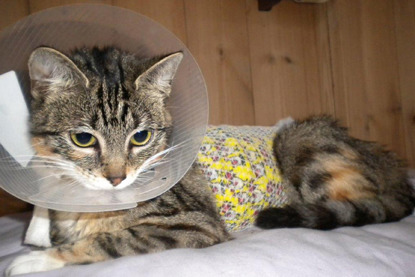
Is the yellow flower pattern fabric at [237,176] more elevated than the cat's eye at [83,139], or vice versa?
the cat's eye at [83,139]

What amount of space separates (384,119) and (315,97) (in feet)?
2.16

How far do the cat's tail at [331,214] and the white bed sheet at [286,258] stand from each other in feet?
0.22

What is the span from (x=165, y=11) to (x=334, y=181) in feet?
4.54

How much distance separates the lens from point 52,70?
36.6 inches

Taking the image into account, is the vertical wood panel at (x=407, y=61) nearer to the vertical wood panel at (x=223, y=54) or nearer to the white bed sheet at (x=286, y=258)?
the vertical wood panel at (x=223, y=54)

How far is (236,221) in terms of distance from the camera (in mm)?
1420

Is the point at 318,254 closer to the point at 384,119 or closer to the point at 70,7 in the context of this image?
the point at 70,7

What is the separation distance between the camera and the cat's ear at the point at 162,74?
991 millimetres

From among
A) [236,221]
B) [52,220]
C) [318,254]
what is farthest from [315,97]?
[52,220]

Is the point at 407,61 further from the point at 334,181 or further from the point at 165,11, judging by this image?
the point at 165,11

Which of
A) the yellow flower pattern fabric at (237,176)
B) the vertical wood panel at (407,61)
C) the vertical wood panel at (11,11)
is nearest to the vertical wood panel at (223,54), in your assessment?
the yellow flower pattern fabric at (237,176)

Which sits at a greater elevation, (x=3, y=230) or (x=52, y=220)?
(x=52, y=220)

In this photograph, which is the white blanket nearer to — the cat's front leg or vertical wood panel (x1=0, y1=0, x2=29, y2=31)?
the cat's front leg

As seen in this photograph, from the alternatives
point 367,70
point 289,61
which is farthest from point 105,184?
point 367,70
